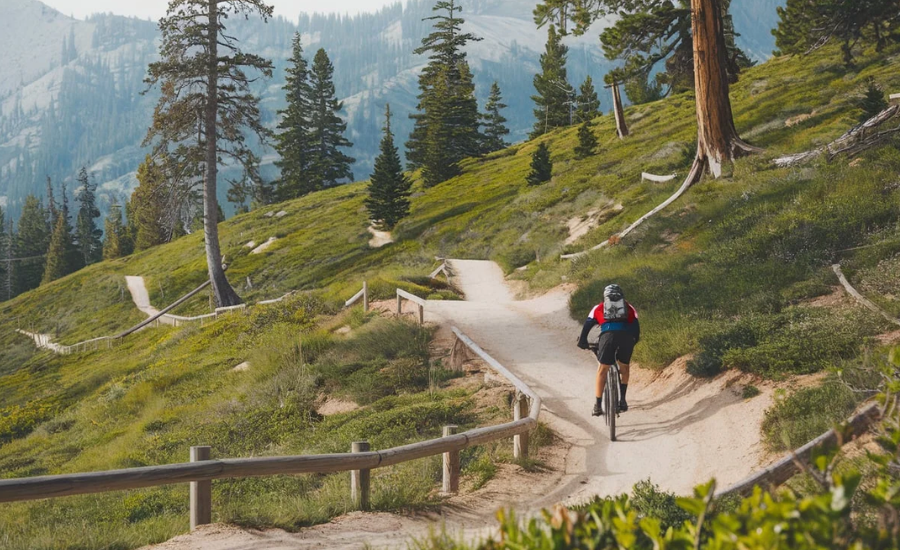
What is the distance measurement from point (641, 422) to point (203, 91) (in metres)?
25.2

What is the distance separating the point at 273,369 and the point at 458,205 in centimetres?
3040

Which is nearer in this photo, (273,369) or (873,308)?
(873,308)

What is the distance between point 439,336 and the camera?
15250mm

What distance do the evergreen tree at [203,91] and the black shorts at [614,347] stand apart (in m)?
21.6

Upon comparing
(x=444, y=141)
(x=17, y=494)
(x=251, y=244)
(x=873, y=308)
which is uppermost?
(x=444, y=141)

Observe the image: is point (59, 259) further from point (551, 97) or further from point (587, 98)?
point (587, 98)

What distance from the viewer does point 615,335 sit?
944 centimetres

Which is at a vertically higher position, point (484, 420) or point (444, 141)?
point (444, 141)

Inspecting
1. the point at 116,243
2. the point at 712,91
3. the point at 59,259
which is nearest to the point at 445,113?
the point at 712,91

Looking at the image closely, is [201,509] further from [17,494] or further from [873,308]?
[873,308]

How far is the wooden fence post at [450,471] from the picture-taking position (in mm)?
7871

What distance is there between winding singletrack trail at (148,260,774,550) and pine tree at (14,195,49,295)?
98041 millimetres

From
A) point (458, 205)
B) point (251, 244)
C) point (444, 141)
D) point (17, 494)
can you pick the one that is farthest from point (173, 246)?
point (17, 494)

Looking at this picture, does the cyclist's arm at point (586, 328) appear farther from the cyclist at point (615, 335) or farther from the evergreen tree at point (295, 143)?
the evergreen tree at point (295, 143)
